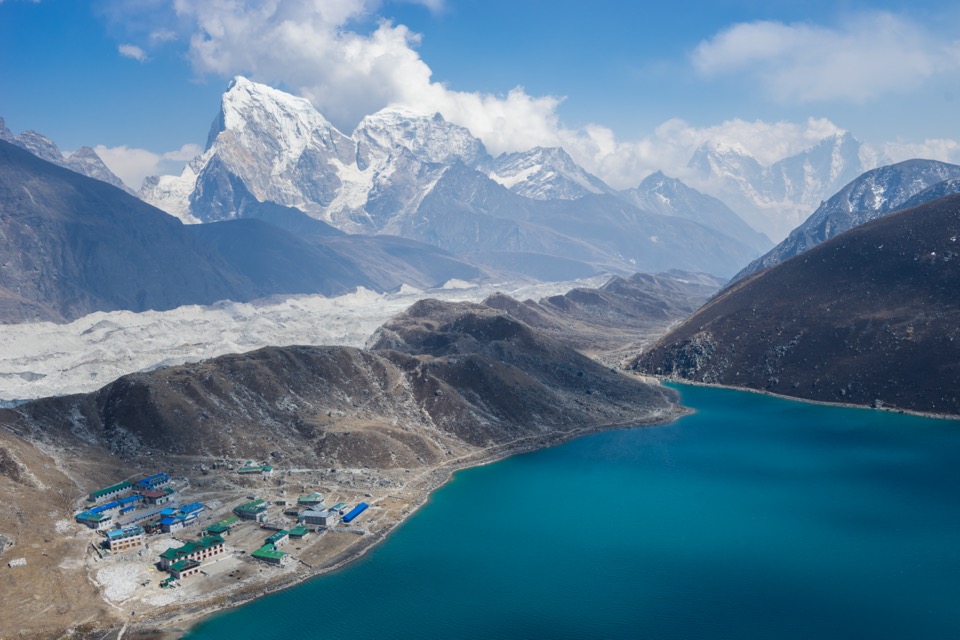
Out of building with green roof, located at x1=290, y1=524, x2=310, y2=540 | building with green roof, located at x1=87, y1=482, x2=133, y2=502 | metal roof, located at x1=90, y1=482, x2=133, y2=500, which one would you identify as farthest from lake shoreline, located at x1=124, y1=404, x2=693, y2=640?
metal roof, located at x1=90, y1=482, x2=133, y2=500

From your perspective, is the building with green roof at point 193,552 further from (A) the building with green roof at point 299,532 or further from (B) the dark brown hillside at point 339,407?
(B) the dark brown hillside at point 339,407

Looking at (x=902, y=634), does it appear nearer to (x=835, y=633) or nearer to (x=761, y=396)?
(x=835, y=633)

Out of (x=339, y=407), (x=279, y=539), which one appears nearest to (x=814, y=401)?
(x=339, y=407)

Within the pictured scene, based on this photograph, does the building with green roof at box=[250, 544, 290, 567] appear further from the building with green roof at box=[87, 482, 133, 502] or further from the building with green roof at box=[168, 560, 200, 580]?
the building with green roof at box=[87, 482, 133, 502]

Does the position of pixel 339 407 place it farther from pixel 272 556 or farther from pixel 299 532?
pixel 272 556

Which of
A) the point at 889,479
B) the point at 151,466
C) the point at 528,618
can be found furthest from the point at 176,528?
the point at 889,479

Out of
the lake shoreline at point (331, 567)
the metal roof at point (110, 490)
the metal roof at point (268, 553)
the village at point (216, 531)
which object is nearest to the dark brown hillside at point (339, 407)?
the lake shoreline at point (331, 567)

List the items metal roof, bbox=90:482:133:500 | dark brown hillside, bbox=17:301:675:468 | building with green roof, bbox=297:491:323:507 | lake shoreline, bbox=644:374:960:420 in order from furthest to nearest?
lake shoreline, bbox=644:374:960:420
dark brown hillside, bbox=17:301:675:468
building with green roof, bbox=297:491:323:507
metal roof, bbox=90:482:133:500
